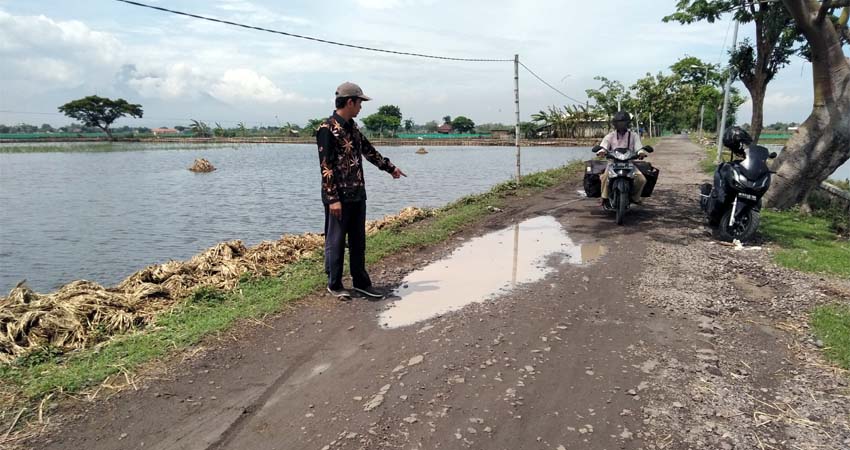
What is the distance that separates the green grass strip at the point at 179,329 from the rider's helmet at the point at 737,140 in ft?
14.1

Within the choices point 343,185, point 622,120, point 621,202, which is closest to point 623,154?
point 622,120

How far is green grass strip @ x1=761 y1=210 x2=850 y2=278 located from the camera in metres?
5.49

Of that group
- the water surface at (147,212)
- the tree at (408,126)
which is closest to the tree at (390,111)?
the tree at (408,126)

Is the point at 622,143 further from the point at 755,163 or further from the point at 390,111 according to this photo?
the point at 390,111

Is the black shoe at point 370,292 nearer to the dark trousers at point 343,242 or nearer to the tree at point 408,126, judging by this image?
the dark trousers at point 343,242

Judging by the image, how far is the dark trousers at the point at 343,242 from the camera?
15.2ft

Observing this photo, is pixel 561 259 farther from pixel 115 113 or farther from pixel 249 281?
pixel 115 113

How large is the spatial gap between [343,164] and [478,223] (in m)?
4.57

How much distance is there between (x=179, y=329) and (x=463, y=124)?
323 ft

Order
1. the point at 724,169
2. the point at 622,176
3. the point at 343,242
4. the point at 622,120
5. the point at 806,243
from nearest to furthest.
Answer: the point at 343,242 → the point at 806,243 → the point at 724,169 → the point at 622,176 → the point at 622,120

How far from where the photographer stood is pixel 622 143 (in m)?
8.09

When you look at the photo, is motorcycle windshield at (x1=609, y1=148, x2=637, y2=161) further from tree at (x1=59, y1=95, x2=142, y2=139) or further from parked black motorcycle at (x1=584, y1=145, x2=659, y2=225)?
tree at (x1=59, y1=95, x2=142, y2=139)

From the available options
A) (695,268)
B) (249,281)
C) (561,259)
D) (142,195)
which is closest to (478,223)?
(561,259)

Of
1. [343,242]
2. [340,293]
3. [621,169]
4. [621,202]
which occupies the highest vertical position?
[621,169]
